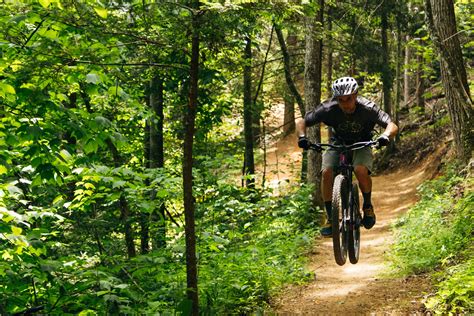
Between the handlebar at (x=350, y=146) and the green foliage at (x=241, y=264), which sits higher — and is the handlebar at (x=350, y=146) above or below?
above

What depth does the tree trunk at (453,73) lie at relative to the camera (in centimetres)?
906

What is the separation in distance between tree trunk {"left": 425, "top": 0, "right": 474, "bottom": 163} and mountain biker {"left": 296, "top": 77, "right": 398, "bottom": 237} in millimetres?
3523

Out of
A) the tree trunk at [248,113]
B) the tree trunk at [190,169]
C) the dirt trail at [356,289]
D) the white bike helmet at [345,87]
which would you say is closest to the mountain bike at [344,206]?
the dirt trail at [356,289]

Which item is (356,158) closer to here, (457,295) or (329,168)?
(329,168)

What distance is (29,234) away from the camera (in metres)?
4.99

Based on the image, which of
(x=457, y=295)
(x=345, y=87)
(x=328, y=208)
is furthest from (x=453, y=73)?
(x=457, y=295)

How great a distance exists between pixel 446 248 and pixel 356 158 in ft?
5.94

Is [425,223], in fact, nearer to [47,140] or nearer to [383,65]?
[47,140]

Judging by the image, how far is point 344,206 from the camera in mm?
6535

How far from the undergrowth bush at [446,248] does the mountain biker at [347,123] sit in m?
1.37

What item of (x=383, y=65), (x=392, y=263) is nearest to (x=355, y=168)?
(x=392, y=263)

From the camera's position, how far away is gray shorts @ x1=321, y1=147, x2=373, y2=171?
6516mm

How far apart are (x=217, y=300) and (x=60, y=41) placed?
12.1ft

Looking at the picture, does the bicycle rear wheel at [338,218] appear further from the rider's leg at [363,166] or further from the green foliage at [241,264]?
the green foliage at [241,264]
